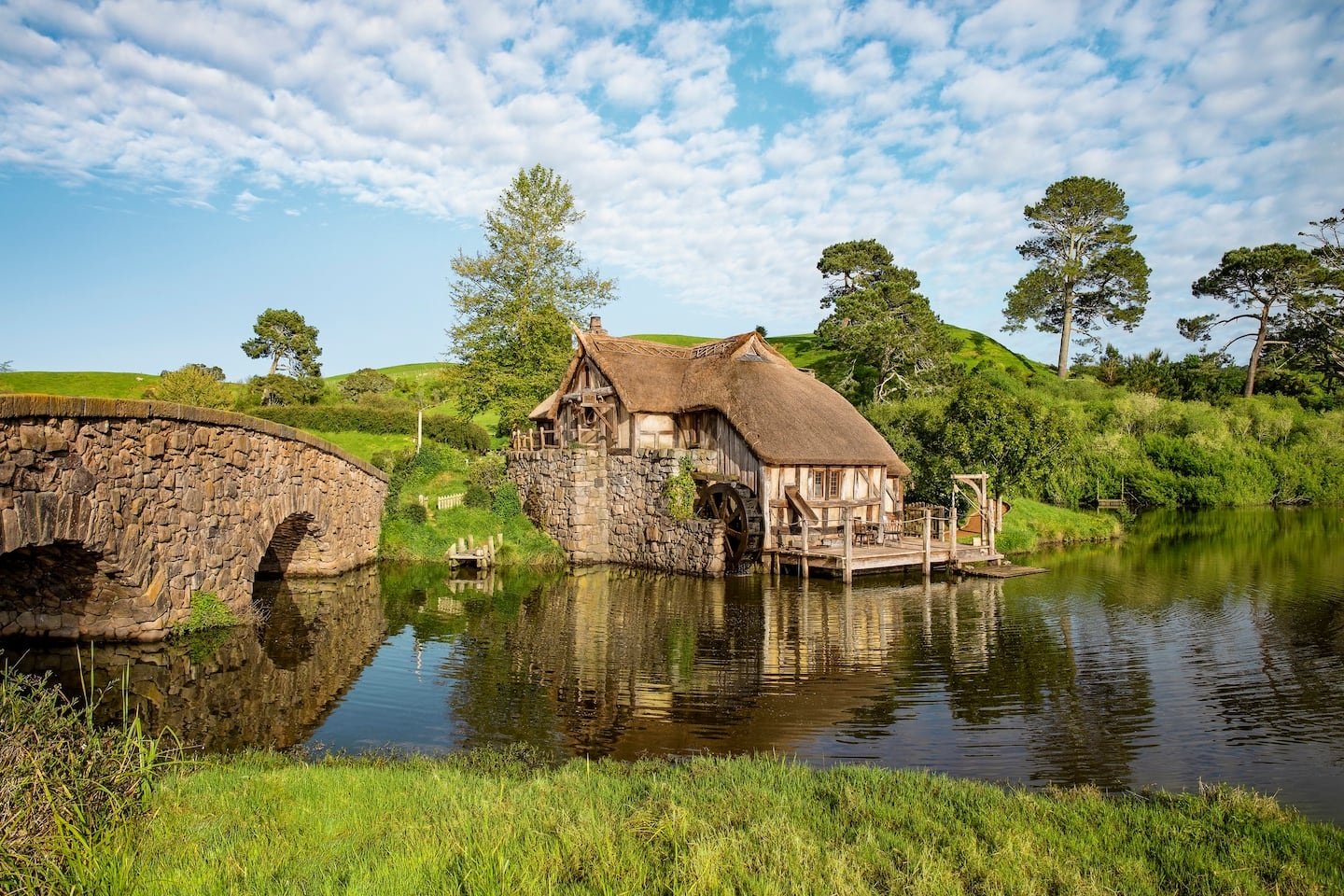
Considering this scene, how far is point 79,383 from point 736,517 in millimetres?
37376

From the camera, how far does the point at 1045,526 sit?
32.2m

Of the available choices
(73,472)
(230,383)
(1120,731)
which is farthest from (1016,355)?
(73,472)

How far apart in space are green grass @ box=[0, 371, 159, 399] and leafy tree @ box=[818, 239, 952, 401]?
39.2 m

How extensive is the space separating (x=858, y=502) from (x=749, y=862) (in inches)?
746

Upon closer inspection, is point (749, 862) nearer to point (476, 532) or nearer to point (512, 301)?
point (476, 532)

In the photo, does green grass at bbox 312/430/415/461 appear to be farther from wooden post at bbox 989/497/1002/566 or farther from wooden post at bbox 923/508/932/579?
wooden post at bbox 989/497/1002/566

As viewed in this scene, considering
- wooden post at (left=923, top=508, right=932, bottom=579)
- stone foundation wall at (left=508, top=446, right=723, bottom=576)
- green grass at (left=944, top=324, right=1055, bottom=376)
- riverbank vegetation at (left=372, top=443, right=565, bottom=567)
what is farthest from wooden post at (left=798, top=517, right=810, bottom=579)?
green grass at (left=944, top=324, right=1055, bottom=376)

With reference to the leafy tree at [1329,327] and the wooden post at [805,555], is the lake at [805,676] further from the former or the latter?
the leafy tree at [1329,327]

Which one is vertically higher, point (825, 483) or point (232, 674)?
point (825, 483)

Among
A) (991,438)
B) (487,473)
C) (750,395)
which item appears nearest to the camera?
(750,395)

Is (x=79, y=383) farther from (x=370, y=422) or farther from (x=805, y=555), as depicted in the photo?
(x=805, y=555)

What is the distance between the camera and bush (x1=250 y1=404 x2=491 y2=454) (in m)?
40.2

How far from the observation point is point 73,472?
11.3 meters

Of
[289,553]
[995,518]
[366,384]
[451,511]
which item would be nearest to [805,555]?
[995,518]
